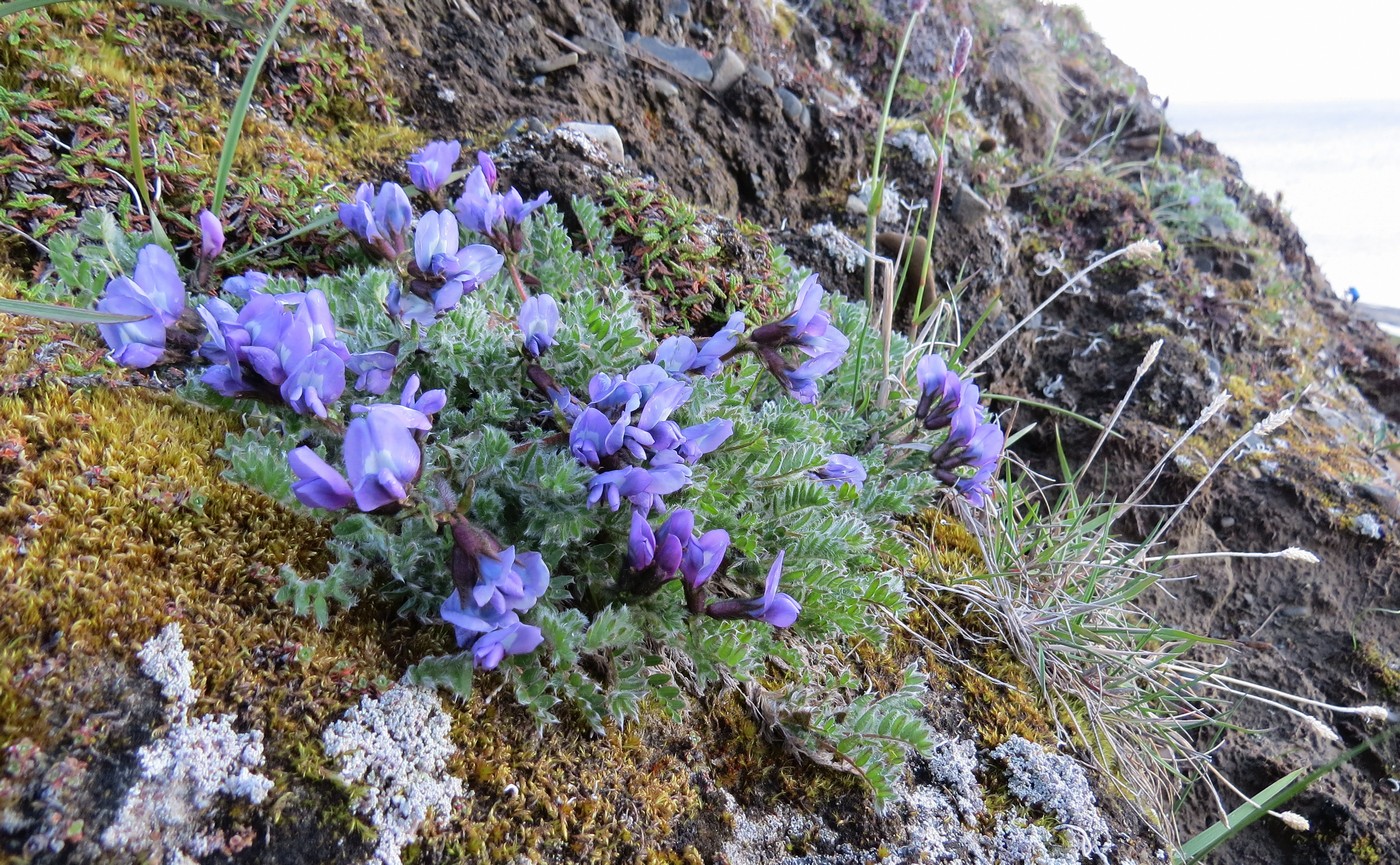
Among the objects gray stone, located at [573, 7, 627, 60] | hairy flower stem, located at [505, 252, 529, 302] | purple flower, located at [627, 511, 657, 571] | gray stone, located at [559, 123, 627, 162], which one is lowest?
purple flower, located at [627, 511, 657, 571]

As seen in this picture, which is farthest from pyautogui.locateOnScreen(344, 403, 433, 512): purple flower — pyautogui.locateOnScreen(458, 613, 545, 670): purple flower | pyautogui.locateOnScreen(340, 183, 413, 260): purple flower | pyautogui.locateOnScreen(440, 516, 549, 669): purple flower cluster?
pyautogui.locateOnScreen(340, 183, 413, 260): purple flower

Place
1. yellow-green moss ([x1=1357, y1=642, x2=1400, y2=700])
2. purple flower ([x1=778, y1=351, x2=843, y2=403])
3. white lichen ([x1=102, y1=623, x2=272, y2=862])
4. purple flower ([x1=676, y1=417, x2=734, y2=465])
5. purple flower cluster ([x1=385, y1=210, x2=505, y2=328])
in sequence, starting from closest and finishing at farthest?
1. white lichen ([x1=102, y1=623, x2=272, y2=862])
2. purple flower ([x1=676, y1=417, x2=734, y2=465])
3. purple flower cluster ([x1=385, y1=210, x2=505, y2=328])
4. purple flower ([x1=778, y1=351, x2=843, y2=403])
5. yellow-green moss ([x1=1357, y1=642, x2=1400, y2=700])

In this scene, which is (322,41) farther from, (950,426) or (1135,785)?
(1135,785)

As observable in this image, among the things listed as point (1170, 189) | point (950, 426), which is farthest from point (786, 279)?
point (1170, 189)

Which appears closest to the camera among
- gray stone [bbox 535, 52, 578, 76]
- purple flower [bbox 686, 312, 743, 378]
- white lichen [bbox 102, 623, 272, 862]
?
white lichen [bbox 102, 623, 272, 862]

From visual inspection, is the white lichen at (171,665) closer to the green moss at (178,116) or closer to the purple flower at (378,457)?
the purple flower at (378,457)

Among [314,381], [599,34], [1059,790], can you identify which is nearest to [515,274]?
[314,381]

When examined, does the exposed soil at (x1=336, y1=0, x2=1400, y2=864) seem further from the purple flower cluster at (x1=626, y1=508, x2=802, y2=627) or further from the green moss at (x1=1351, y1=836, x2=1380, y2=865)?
the purple flower cluster at (x1=626, y1=508, x2=802, y2=627)
